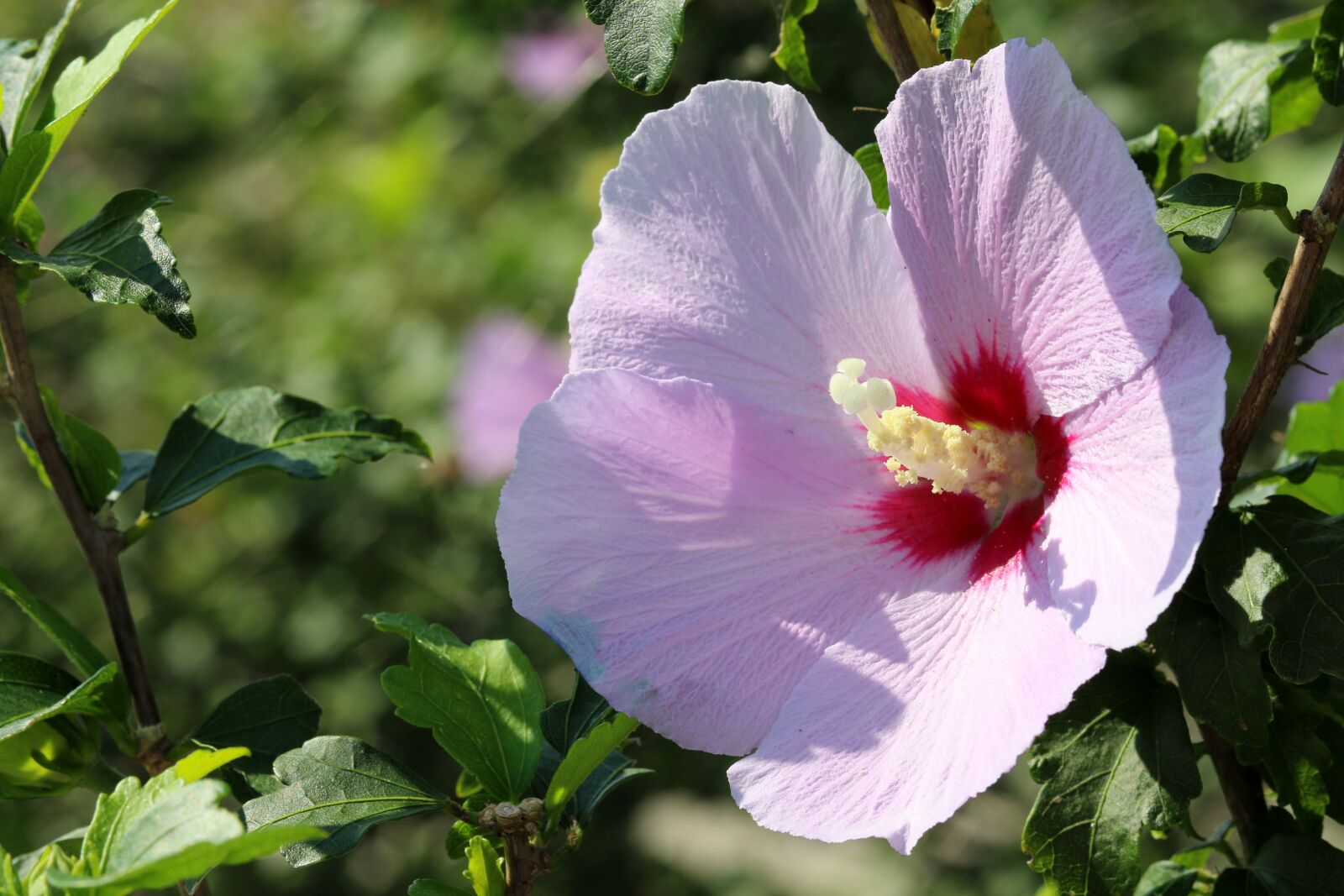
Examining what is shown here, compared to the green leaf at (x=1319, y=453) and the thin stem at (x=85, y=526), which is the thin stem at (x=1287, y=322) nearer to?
the green leaf at (x=1319, y=453)

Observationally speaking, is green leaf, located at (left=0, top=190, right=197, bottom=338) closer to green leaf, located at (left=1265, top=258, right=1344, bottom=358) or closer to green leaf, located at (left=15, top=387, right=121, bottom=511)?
green leaf, located at (left=15, top=387, right=121, bottom=511)

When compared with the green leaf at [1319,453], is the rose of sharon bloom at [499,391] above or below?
below

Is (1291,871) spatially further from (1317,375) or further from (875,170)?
(1317,375)

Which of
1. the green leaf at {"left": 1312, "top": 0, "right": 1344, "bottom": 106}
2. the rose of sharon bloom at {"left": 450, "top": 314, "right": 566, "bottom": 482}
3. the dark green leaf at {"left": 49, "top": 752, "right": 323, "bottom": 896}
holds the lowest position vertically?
the rose of sharon bloom at {"left": 450, "top": 314, "right": 566, "bottom": 482}

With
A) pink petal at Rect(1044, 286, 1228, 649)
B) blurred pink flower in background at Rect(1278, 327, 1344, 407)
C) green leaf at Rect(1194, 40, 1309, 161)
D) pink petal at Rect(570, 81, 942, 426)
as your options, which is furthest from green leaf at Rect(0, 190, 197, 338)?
blurred pink flower in background at Rect(1278, 327, 1344, 407)

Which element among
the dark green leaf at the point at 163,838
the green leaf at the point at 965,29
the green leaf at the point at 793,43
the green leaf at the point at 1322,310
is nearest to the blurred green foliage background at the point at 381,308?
the green leaf at the point at 793,43

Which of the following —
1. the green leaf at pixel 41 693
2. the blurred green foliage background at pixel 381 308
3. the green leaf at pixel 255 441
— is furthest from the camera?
the blurred green foliage background at pixel 381 308

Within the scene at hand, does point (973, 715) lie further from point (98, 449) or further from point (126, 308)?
point (126, 308)
